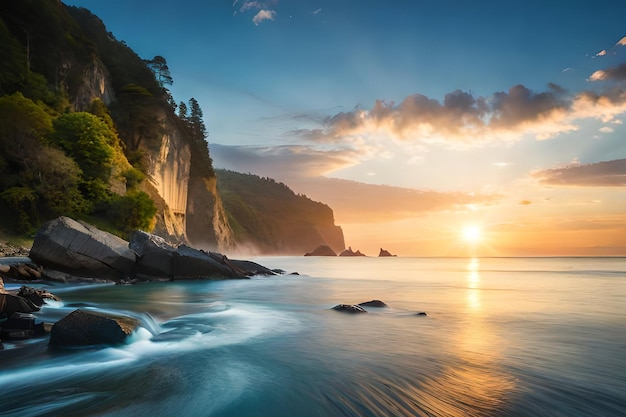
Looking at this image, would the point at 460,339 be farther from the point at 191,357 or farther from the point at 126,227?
the point at 126,227

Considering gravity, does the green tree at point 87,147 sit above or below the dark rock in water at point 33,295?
above

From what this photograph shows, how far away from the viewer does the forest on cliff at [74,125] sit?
33969mm

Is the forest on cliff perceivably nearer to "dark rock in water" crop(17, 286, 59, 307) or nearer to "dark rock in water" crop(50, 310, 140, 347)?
"dark rock in water" crop(17, 286, 59, 307)

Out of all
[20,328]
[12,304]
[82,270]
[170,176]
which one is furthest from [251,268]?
[170,176]

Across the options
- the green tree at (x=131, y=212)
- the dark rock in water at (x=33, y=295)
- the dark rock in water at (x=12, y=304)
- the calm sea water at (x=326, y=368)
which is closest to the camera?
the calm sea water at (x=326, y=368)

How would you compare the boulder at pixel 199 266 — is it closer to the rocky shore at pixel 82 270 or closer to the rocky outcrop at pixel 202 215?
the rocky shore at pixel 82 270

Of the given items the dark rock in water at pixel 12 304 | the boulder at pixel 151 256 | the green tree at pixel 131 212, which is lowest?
the dark rock in water at pixel 12 304

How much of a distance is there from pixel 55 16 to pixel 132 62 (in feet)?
62.3

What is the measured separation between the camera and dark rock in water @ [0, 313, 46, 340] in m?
8.84

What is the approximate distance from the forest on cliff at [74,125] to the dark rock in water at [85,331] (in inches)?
1161

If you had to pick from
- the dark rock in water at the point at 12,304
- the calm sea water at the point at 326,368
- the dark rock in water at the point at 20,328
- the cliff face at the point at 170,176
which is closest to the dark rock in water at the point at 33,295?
the calm sea water at the point at 326,368

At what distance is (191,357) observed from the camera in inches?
359

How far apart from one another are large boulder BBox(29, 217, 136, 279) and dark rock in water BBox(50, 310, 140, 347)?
1726cm

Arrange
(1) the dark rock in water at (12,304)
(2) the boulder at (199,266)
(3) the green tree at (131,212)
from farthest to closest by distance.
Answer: (3) the green tree at (131,212) → (2) the boulder at (199,266) → (1) the dark rock in water at (12,304)
